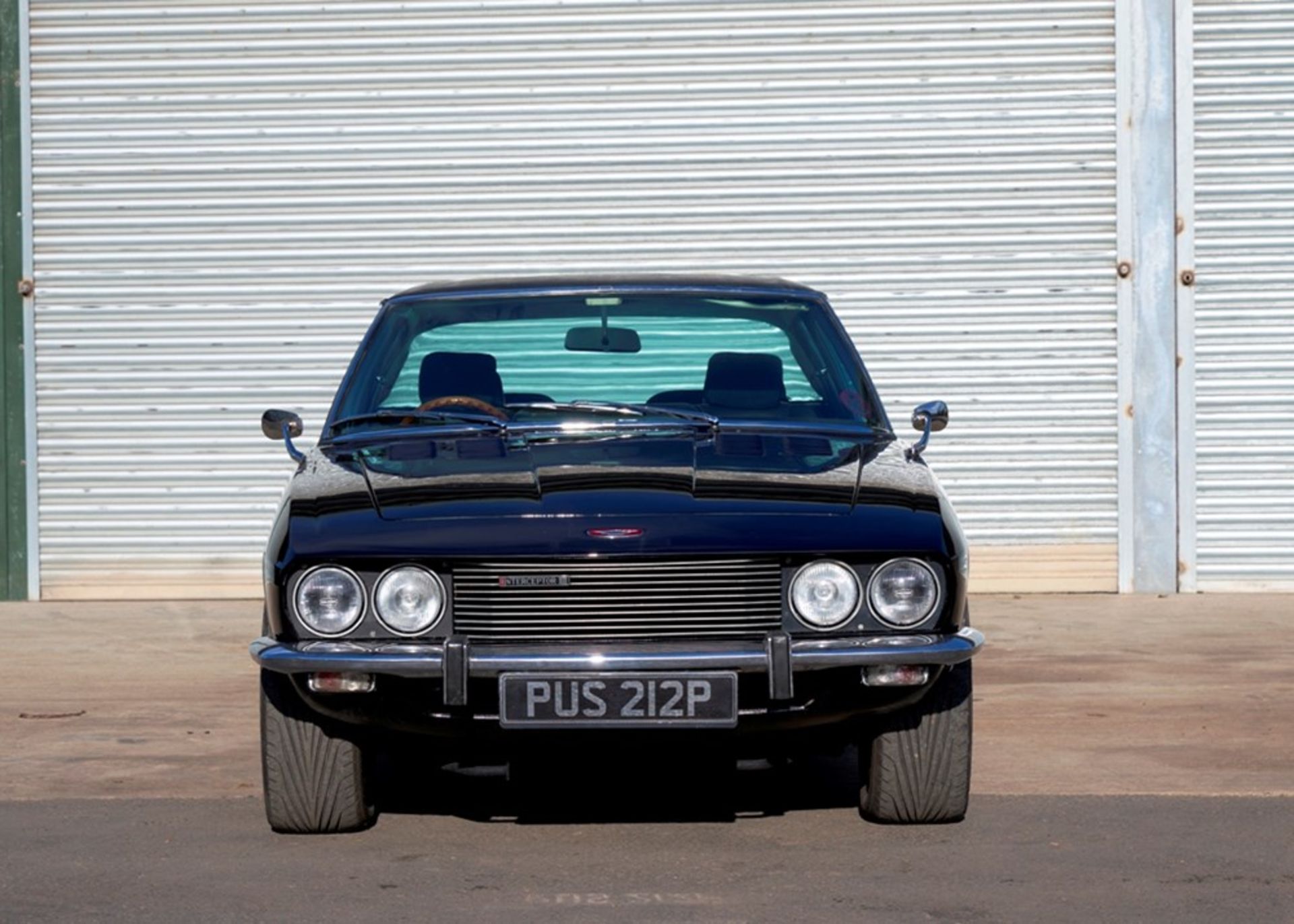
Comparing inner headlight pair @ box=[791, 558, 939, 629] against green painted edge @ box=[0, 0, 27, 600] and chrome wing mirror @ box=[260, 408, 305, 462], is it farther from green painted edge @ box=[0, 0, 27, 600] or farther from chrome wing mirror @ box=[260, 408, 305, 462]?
green painted edge @ box=[0, 0, 27, 600]

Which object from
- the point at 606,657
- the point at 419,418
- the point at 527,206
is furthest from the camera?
the point at 527,206

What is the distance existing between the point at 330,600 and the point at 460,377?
58.2 inches

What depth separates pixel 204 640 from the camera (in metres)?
10.3

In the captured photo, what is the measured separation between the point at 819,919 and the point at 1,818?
246cm

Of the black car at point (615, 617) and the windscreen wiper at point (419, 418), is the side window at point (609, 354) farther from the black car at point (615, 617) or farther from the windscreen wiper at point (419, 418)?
the black car at point (615, 617)

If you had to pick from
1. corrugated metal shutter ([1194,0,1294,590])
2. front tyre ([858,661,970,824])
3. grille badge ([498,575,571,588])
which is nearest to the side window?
front tyre ([858,661,970,824])

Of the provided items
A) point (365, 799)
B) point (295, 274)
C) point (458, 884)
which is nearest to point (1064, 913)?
point (458, 884)

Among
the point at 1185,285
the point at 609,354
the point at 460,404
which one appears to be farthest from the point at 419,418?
the point at 1185,285

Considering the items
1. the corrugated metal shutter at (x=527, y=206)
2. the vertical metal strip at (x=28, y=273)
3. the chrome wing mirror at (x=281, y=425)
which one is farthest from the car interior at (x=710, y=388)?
the vertical metal strip at (x=28, y=273)

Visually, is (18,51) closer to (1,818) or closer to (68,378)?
(68,378)

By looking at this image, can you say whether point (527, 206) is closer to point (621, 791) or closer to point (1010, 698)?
point (1010, 698)

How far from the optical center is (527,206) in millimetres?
12102

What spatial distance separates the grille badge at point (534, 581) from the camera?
204 inches

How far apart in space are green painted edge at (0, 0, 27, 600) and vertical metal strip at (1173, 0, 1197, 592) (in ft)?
20.4
